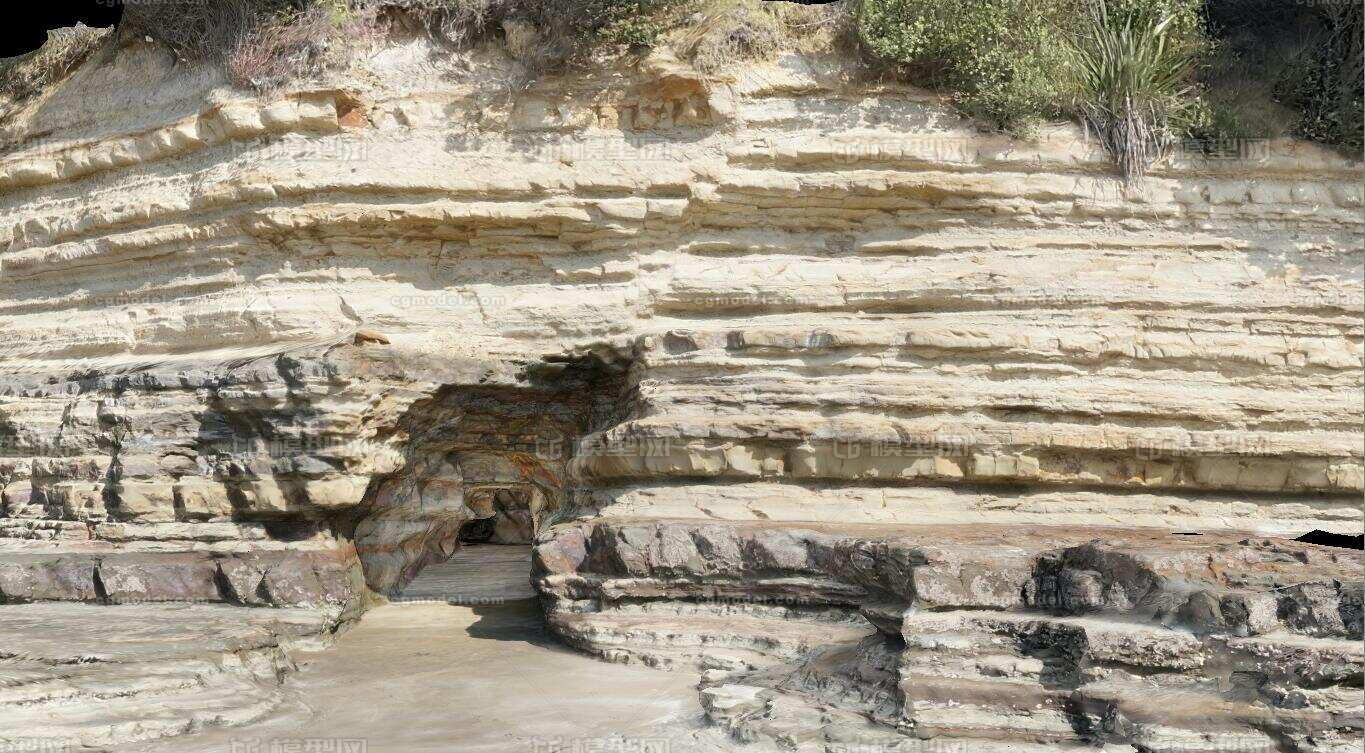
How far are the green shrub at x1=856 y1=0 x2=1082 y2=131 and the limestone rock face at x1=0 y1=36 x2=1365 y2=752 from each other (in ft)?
0.96

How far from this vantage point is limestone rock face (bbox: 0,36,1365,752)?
911 cm

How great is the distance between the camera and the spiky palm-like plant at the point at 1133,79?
32.5 ft

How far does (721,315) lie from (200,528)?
4.92 m

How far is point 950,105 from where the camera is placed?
10297 millimetres

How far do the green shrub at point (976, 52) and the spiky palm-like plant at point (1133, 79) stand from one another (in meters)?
0.25

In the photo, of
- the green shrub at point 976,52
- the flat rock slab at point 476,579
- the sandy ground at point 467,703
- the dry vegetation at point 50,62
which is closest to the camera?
the sandy ground at point 467,703

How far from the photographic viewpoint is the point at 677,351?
9.84 m

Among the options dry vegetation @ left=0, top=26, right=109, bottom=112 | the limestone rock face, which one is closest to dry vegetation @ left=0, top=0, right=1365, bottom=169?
the limestone rock face

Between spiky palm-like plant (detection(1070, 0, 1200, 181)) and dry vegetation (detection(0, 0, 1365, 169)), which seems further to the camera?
dry vegetation (detection(0, 0, 1365, 169))

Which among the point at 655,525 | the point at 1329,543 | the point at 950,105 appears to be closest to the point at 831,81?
the point at 950,105

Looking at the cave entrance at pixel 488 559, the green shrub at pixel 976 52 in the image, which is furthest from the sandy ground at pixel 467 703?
the green shrub at pixel 976 52

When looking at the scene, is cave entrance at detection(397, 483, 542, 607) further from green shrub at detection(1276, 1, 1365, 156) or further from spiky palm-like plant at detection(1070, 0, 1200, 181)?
green shrub at detection(1276, 1, 1365, 156)

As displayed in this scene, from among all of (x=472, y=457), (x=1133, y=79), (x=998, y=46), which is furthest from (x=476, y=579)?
(x=1133, y=79)

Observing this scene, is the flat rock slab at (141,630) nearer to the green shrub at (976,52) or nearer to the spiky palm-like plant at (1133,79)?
the green shrub at (976,52)
